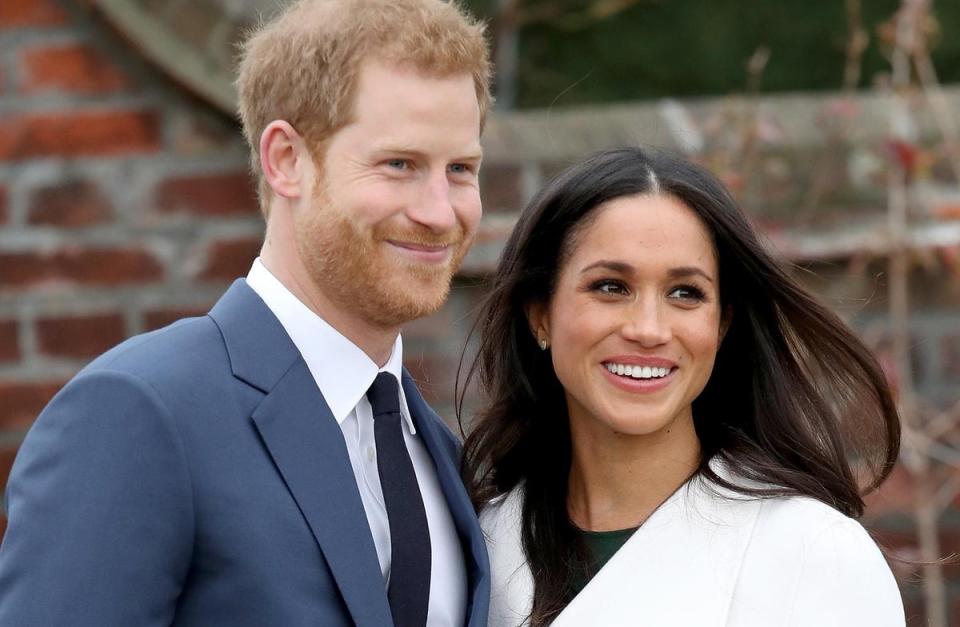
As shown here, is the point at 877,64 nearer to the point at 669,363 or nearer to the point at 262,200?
the point at 669,363

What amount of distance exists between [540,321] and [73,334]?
1339 millimetres

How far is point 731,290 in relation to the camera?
9.90ft

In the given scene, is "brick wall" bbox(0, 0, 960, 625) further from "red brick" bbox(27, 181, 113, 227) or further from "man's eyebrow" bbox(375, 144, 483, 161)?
"man's eyebrow" bbox(375, 144, 483, 161)

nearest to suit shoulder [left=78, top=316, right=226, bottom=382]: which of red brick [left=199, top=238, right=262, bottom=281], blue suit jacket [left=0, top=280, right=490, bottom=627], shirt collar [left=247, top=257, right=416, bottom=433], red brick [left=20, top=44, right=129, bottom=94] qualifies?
blue suit jacket [left=0, top=280, right=490, bottom=627]

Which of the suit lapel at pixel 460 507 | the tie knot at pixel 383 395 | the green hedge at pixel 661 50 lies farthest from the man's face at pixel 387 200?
the green hedge at pixel 661 50

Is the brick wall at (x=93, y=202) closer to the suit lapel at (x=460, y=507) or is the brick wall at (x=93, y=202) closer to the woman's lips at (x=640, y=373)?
the suit lapel at (x=460, y=507)

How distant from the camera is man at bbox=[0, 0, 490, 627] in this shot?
7.50ft

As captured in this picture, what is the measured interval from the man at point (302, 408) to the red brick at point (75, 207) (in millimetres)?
1252

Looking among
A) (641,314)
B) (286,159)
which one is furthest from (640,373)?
(286,159)

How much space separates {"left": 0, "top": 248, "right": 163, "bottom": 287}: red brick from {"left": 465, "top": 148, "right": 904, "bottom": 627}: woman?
1095 mm

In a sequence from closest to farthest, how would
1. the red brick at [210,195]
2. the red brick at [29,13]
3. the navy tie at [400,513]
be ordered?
the navy tie at [400,513] < the red brick at [29,13] < the red brick at [210,195]

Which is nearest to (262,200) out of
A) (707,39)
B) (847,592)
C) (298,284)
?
(298,284)

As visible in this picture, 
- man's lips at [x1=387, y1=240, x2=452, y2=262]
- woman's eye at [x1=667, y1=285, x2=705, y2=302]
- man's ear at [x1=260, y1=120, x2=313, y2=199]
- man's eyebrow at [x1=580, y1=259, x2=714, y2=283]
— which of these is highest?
man's ear at [x1=260, y1=120, x2=313, y2=199]

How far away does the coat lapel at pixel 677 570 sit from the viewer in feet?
9.00
